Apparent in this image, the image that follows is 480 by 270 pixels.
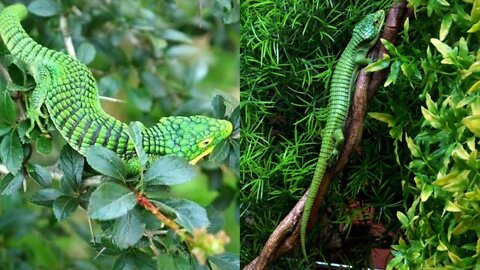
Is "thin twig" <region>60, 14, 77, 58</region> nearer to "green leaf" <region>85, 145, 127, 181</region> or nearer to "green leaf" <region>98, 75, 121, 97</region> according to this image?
"green leaf" <region>98, 75, 121, 97</region>

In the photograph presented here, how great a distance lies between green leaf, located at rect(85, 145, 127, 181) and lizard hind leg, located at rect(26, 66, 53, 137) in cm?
10

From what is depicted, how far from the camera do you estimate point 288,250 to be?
84cm

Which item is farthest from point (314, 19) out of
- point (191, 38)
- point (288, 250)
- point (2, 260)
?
point (2, 260)

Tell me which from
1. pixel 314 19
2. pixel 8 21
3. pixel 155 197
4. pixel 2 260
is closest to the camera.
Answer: pixel 155 197

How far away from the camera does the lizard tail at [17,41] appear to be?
0.67 metres

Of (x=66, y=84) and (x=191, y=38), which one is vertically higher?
(x=66, y=84)

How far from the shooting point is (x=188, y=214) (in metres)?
0.56

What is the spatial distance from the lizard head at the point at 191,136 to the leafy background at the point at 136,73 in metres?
0.22

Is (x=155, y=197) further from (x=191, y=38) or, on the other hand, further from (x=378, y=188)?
(x=191, y=38)

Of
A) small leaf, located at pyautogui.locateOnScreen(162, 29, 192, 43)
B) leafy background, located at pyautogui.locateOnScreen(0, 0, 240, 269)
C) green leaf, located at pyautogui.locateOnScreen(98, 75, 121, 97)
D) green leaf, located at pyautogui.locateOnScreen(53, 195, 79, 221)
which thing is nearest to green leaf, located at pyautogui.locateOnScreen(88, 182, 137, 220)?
green leaf, located at pyautogui.locateOnScreen(53, 195, 79, 221)

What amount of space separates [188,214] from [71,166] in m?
0.14

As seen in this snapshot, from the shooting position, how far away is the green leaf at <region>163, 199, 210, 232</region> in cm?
55

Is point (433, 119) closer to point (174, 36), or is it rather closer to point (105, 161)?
point (105, 161)

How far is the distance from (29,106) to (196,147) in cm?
18
